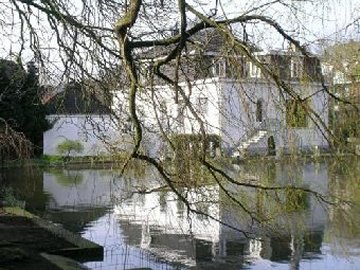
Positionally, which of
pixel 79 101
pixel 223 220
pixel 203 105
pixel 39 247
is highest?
pixel 79 101

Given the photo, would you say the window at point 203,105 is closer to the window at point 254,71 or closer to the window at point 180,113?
the window at point 180,113

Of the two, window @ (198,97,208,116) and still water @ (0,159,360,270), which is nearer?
window @ (198,97,208,116)

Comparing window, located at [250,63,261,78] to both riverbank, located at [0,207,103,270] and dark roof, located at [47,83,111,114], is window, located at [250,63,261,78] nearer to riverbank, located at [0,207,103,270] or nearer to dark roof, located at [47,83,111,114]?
dark roof, located at [47,83,111,114]

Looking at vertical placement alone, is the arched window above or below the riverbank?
above

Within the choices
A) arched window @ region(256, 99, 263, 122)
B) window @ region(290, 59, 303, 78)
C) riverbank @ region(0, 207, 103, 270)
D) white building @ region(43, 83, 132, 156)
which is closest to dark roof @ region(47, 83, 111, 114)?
white building @ region(43, 83, 132, 156)

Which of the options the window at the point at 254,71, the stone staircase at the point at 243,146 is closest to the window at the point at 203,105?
the stone staircase at the point at 243,146

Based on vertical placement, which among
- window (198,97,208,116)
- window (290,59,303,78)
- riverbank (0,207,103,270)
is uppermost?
window (290,59,303,78)

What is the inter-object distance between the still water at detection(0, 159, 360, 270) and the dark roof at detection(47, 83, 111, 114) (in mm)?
701

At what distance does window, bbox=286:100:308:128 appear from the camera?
4508 millimetres

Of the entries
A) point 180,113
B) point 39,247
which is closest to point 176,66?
point 180,113

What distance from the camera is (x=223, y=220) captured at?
21.9 ft

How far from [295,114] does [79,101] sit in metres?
2.83

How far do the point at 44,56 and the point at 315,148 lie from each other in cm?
318

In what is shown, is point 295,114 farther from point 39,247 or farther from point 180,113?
point 39,247
